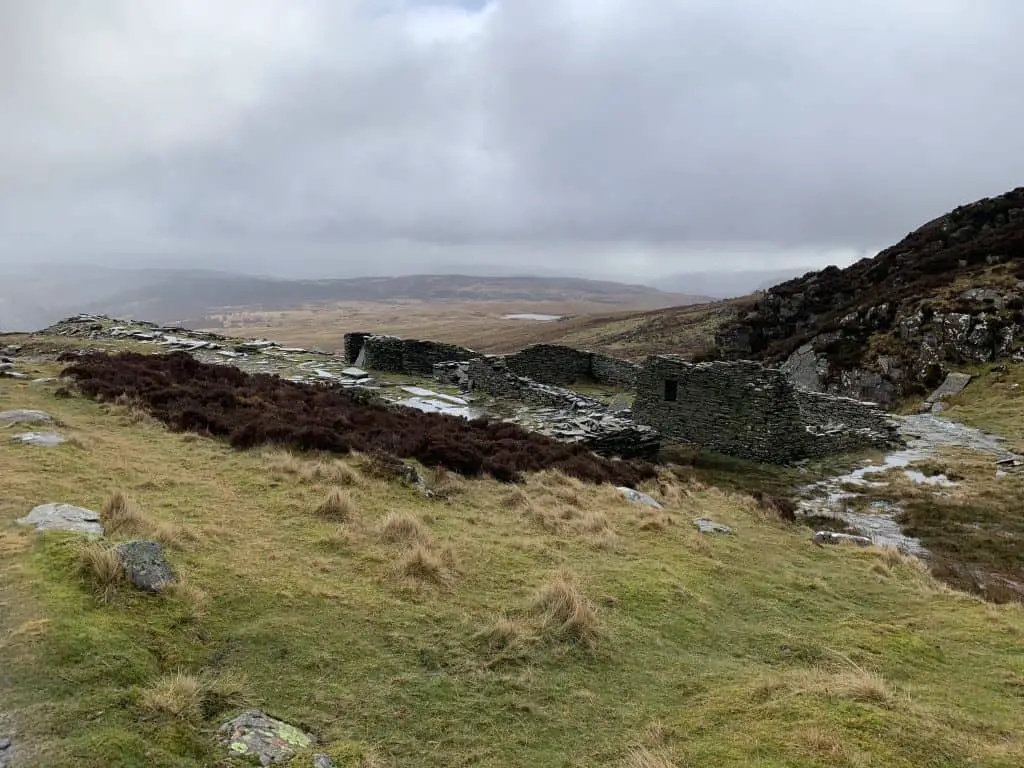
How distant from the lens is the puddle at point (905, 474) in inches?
550

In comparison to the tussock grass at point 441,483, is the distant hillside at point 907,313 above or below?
above

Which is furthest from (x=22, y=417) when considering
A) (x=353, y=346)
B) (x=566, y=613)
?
(x=353, y=346)

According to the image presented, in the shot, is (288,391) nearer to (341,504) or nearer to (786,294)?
(341,504)

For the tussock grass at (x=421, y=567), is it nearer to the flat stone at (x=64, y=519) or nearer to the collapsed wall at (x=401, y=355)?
the flat stone at (x=64, y=519)

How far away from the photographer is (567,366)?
3344 centimetres

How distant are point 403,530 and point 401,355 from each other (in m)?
20.3

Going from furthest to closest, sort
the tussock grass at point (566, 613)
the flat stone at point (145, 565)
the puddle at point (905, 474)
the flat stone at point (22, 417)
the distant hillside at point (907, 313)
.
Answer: the distant hillside at point (907, 313)
the puddle at point (905, 474)
the flat stone at point (22, 417)
the tussock grass at point (566, 613)
the flat stone at point (145, 565)

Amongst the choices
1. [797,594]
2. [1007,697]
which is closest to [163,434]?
[797,594]

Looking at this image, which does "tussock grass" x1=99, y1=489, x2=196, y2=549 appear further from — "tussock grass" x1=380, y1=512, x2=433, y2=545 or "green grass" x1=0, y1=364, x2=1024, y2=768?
"tussock grass" x1=380, y1=512, x2=433, y2=545

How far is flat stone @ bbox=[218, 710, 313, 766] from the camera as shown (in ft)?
14.4

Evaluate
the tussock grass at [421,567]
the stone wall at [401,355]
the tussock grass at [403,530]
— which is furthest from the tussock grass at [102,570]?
the stone wall at [401,355]

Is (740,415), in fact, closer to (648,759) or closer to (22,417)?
(648,759)

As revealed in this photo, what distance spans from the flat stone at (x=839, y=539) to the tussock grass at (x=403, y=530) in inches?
330

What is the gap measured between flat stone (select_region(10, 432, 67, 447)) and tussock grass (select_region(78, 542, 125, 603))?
6.19 metres
